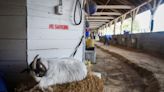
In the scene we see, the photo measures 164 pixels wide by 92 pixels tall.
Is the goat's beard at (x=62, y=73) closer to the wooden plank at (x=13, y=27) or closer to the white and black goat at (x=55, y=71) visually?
the white and black goat at (x=55, y=71)

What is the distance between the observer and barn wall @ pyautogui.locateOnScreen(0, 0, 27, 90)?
2.17 metres

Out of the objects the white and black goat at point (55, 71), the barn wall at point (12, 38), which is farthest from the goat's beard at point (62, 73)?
the barn wall at point (12, 38)

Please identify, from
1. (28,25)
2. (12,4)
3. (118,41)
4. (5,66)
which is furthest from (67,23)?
Result: (118,41)

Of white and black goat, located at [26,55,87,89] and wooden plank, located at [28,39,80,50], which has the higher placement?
wooden plank, located at [28,39,80,50]

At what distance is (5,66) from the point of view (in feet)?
7.30

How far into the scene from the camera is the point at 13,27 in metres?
2.19

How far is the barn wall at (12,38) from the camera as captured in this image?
2.17m

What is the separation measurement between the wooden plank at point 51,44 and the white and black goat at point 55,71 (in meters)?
0.39

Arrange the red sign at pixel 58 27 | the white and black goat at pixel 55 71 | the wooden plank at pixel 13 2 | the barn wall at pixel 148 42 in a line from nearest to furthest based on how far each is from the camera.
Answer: the white and black goat at pixel 55 71 < the wooden plank at pixel 13 2 < the red sign at pixel 58 27 < the barn wall at pixel 148 42

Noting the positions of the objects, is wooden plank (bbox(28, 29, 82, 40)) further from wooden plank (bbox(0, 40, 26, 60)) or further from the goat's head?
the goat's head

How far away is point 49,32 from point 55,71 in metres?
0.74

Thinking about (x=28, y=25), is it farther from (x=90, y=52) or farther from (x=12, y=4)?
(x=90, y=52)

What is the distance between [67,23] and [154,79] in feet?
6.93

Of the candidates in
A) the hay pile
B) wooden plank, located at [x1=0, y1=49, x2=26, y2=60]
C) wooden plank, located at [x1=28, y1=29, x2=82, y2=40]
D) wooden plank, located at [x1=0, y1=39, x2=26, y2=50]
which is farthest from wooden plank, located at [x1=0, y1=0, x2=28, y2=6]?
the hay pile
